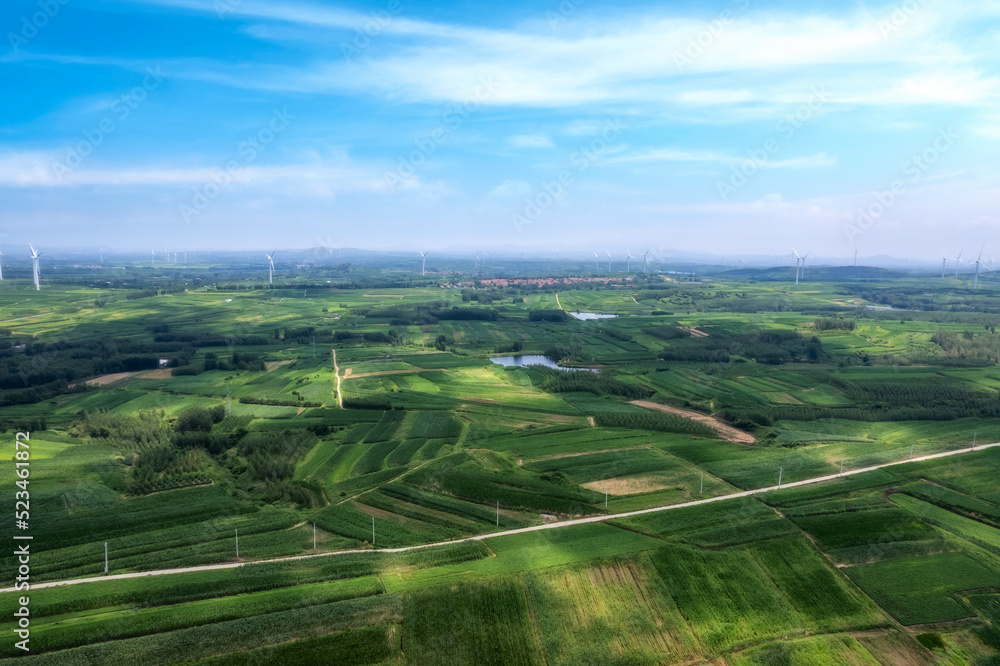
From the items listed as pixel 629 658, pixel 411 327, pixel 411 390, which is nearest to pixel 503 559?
pixel 629 658

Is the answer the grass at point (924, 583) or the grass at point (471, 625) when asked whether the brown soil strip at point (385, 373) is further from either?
the grass at point (924, 583)

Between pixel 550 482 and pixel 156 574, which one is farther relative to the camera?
pixel 550 482

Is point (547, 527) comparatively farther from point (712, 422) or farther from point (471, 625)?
point (712, 422)

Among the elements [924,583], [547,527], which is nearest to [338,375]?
[547,527]

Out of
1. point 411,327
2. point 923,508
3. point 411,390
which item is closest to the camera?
point 923,508

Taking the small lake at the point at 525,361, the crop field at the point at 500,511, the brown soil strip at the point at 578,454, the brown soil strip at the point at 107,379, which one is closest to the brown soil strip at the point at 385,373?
the crop field at the point at 500,511

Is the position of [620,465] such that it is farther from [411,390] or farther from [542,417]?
[411,390]
